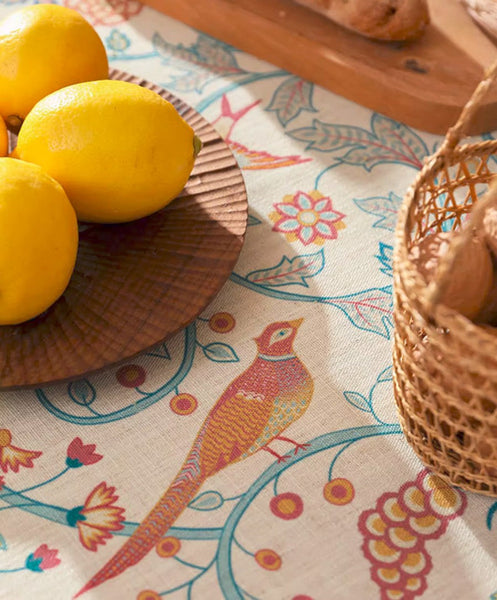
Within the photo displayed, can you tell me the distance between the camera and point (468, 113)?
1.36 ft

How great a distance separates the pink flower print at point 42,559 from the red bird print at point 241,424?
0.08ft

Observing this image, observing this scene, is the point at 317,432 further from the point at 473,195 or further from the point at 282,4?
the point at 282,4

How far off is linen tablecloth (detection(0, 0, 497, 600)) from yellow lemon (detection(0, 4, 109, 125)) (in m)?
0.17

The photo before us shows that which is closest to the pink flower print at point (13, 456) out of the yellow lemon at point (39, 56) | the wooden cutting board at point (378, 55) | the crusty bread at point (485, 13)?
the yellow lemon at point (39, 56)

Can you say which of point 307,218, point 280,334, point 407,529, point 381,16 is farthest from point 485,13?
point 407,529

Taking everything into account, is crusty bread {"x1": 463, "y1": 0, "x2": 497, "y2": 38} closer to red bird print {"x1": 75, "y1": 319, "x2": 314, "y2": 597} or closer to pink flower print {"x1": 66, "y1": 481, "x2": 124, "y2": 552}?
red bird print {"x1": 75, "y1": 319, "x2": 314, "y2": 597}

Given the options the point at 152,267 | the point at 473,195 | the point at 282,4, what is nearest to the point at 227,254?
the point at 152,267

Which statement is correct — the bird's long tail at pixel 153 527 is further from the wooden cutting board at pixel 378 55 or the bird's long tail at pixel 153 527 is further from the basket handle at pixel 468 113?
the wooden cutting board at pixel 378 55

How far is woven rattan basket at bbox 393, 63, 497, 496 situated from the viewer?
1.15 ft

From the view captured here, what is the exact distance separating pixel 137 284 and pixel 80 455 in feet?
0.39

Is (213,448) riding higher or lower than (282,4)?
lower

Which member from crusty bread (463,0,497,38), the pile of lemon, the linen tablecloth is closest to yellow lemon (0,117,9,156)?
the pile of lemon

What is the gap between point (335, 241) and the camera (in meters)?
0.59

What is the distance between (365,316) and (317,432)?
0.10 m
